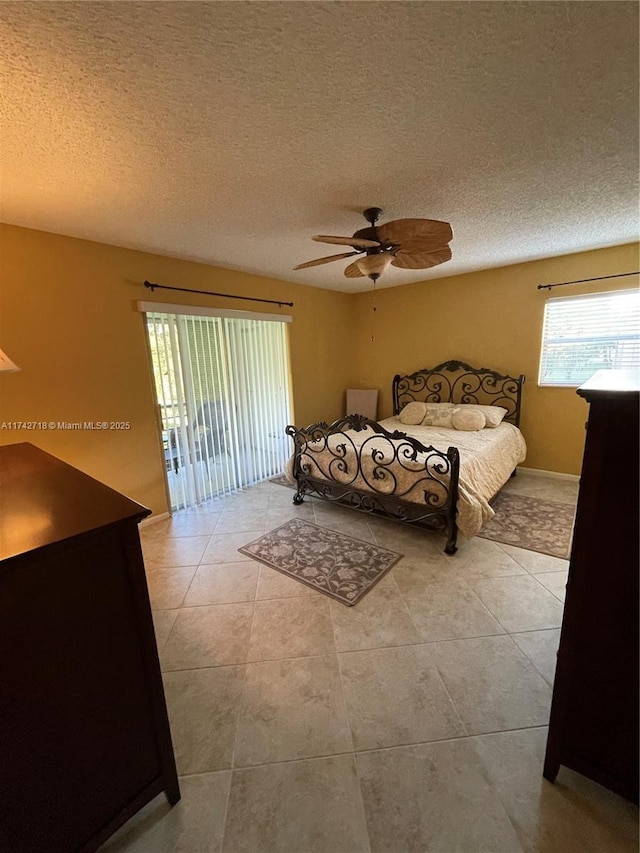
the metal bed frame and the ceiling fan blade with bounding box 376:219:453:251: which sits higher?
the ceiling fan blade with bounding box 376:219:453:251

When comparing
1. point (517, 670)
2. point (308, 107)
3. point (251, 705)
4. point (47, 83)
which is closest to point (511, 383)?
point (517, 670)

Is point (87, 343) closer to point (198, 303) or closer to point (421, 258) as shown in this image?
point (198, 303)

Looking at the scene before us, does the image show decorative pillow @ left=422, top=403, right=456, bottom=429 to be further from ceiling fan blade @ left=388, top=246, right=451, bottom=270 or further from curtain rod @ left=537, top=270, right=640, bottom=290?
ceiling fan blade @ left=388, top=246, right=451, bottom=270

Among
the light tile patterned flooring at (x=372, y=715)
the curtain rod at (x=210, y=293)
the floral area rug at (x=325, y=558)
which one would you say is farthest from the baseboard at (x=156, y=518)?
the curtain rod at (x=210, y=293)

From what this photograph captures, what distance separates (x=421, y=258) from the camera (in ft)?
7.53

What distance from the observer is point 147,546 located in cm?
276

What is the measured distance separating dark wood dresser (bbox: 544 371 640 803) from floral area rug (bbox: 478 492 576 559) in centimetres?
158

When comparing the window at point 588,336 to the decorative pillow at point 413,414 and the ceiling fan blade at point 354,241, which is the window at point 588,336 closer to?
the decorative pillow at point 413,414

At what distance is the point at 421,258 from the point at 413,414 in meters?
2.20

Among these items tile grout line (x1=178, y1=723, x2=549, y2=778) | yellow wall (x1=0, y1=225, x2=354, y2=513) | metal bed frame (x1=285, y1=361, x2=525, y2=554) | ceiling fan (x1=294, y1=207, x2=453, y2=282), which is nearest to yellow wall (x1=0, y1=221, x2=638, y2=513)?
yellow wall (x1=0, y1=225, x2=354, y2=513)

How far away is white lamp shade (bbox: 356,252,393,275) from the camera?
2131mm

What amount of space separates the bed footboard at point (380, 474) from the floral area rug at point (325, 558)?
377 millimetres

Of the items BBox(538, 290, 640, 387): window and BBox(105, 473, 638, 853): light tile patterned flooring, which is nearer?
BBox(105, 473, 638, 853): light tile patterned flooring

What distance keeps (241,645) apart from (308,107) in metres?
2.46
